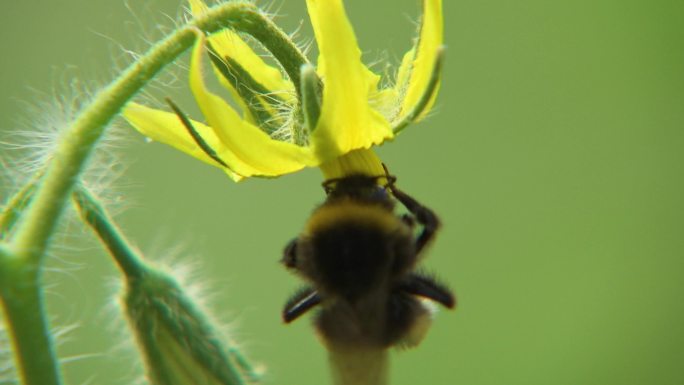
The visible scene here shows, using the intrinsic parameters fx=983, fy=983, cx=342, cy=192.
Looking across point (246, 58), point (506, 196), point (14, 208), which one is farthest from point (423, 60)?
point (506, 196)

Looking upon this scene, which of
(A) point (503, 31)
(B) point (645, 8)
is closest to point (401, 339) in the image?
(A) point (503, 31)

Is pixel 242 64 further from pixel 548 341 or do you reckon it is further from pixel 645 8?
pixel 645 8

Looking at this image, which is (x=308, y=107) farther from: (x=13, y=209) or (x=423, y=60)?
(x=13, y=209)

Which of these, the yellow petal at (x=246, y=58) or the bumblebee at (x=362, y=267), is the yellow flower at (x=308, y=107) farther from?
the bumblebee at (x=362, y=267)

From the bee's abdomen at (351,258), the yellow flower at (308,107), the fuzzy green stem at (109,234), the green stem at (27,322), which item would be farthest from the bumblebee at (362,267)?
the green stem at (27,322)

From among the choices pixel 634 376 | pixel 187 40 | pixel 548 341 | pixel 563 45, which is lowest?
pixel 634 376

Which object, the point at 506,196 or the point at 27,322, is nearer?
the point at 27,322

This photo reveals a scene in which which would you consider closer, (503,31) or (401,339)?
(401,339)
